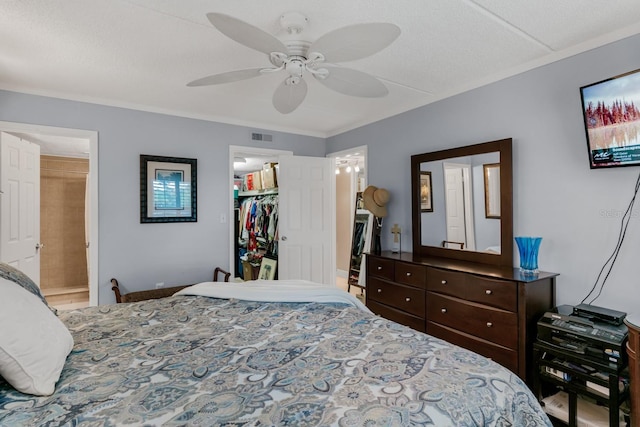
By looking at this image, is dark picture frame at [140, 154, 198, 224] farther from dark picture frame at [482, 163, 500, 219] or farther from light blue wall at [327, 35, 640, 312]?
dark picture frame at [482, 163, 500, 219]

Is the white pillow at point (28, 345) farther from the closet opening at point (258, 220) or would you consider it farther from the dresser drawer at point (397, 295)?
the closet opening at point (258, 220)

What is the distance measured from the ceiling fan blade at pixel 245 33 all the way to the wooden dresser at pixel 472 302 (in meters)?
2.06

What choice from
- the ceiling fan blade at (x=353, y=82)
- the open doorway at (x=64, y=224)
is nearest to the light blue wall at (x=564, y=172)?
the ceiling fan blade at (x=353, y=82)

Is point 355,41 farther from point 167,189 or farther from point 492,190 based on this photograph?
point 167,189

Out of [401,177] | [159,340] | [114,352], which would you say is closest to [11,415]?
[114,352]

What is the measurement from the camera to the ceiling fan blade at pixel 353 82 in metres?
1.96

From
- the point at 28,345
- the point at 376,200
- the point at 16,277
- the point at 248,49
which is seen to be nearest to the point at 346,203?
the point at 376,200

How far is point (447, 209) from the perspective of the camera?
10.2ft

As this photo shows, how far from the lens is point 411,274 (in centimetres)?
297

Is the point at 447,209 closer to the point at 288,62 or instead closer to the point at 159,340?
the point at 288,62

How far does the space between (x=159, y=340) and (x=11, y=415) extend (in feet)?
1.92

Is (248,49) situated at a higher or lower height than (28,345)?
higher

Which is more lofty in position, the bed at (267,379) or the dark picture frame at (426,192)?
the dark picture frame at (426,192)

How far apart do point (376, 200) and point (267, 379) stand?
9.09 ft
